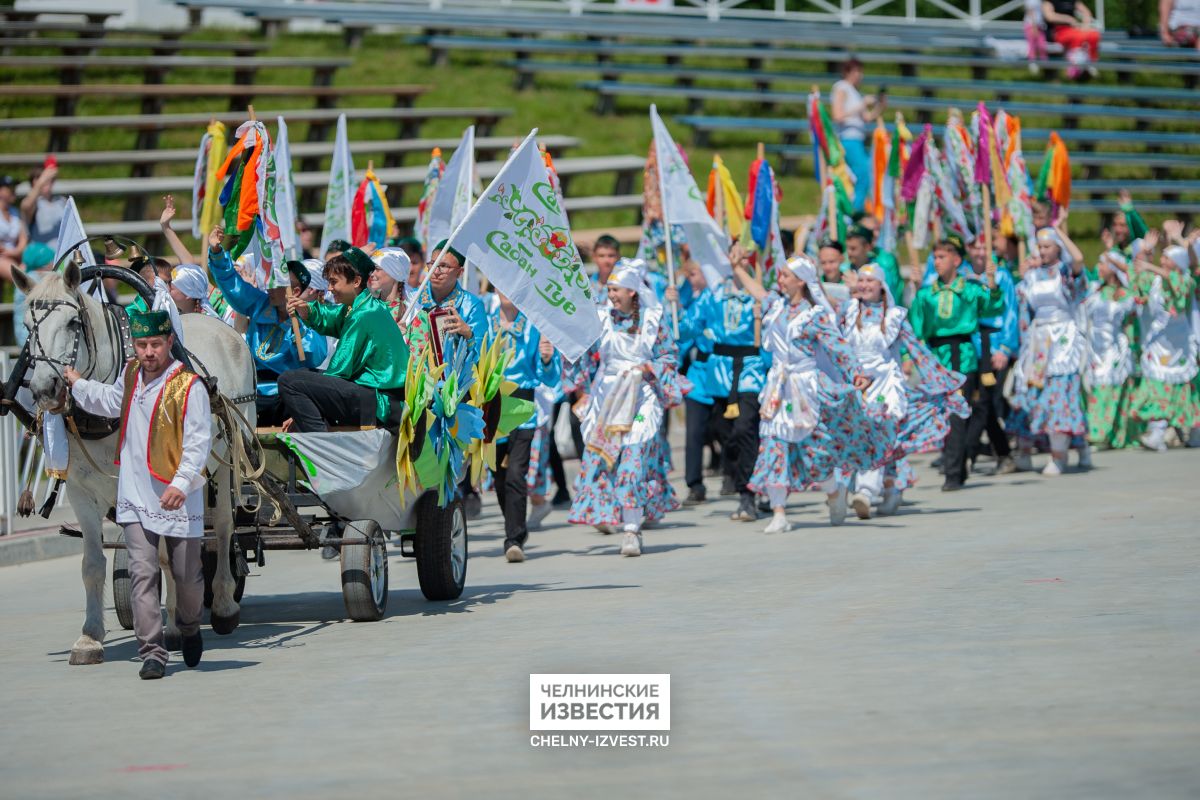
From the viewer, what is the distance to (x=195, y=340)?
9969 mm

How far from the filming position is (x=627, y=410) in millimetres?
13016

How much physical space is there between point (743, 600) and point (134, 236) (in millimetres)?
13957

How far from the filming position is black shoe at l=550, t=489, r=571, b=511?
1678cm

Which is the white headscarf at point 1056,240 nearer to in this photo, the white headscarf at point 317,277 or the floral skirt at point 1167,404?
the floral skirt at point 1167,404

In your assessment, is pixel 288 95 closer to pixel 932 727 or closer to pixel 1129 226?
pixel 1129 226

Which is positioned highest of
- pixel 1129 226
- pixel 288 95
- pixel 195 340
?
pixel 288 95

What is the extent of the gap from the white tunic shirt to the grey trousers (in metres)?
0.07

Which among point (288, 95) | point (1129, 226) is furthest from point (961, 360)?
point (288, 95)

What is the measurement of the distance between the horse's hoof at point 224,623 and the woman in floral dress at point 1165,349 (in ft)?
38.7

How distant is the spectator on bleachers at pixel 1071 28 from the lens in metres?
34.2

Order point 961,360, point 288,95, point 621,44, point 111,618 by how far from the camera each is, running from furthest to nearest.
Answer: point 621,44 → point 288,95 → point 961,360 → point 111,618

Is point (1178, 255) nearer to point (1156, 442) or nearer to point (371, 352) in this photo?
point (1156, 442)

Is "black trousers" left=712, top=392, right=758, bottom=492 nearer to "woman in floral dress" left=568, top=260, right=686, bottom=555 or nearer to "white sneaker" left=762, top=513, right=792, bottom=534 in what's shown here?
"white sneaker" left=762, top=513, right=792, bottom=534

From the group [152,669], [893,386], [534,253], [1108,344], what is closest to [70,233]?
[534,253]
